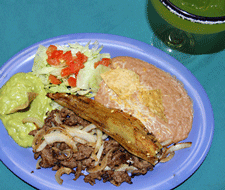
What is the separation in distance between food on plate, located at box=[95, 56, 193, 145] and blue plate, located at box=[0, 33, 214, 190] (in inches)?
7.6

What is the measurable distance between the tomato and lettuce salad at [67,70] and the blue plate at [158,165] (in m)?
0.20

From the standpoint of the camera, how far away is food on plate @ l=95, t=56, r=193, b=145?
3811 mm

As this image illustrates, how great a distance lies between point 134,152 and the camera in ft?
11.8

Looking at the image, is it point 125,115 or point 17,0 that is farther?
point 17,0

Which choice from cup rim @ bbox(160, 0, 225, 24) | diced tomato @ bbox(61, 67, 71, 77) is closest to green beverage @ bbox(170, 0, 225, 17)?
cup rim @ bbox(160, 0, 225, 24)

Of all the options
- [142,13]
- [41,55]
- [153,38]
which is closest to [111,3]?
[142,13]

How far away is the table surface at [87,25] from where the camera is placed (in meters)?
4.53

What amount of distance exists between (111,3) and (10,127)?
2916 millimetres

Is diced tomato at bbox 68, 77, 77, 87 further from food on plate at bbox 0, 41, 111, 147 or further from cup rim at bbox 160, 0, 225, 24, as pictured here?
cup rim at bbox 160, 0, 225, 24

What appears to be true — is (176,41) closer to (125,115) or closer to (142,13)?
(142,13)

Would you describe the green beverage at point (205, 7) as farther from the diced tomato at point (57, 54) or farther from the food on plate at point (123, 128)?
the diced tomato at point (57, 54)

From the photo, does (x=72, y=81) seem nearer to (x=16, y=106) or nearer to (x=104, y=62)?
(x=104, y=62)

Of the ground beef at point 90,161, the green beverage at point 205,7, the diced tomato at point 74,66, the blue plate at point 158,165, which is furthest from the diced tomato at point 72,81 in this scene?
the green beverage at point 205,7

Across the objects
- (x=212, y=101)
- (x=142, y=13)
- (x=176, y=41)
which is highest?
(x=142, y=13)
